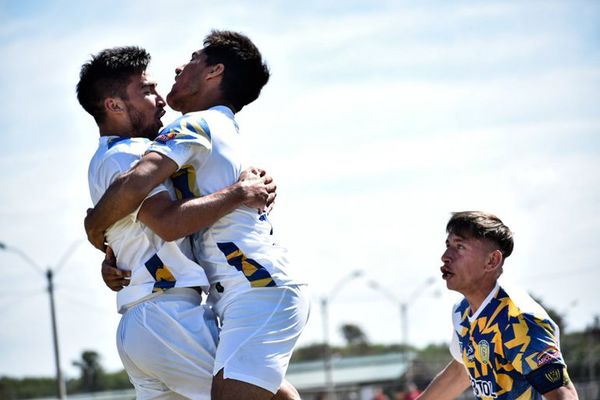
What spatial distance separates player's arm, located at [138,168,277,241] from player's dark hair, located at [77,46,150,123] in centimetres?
86

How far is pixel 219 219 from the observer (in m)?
6.28

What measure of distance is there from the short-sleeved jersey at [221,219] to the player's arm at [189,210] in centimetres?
Result: 12

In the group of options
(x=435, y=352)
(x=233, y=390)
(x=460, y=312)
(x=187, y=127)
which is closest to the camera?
(x=233, y=390)

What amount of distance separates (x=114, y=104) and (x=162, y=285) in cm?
113

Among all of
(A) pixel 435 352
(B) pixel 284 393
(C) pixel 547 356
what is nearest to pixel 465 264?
(C) pixel 547 356

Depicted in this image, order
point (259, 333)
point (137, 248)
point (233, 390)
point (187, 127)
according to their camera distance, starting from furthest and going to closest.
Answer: point (137, 248) → point (187, 127) → point (259, 333) → point (233, 390)

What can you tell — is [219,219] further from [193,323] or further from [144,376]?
[144,376]

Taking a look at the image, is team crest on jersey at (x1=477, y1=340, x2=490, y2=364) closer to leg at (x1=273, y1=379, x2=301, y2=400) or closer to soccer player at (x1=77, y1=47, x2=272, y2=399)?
leg at (x1=273, y1=379, x2=301, y2=400)

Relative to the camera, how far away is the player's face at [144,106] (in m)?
6.72

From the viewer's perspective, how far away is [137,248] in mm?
6449

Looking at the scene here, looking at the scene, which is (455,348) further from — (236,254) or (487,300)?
(236,254)

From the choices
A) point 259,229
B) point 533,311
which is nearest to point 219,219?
point 259,229

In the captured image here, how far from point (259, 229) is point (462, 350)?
167 centimetres

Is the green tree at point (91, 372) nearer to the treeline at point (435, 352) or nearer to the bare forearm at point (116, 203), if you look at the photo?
the treeline at point (435, 352)
